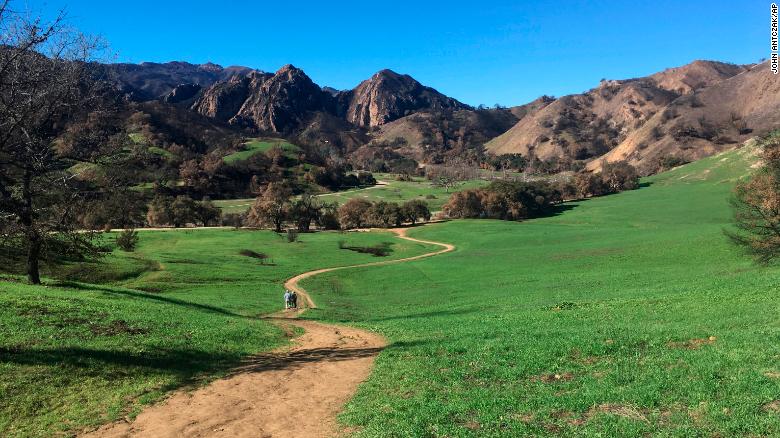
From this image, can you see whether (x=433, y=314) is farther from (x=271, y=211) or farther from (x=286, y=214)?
(x=286, y=214)

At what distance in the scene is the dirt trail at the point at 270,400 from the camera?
1195 centimetres

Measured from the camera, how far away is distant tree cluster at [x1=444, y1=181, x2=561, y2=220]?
429 ft

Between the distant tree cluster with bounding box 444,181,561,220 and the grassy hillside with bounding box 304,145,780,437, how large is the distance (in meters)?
84.0

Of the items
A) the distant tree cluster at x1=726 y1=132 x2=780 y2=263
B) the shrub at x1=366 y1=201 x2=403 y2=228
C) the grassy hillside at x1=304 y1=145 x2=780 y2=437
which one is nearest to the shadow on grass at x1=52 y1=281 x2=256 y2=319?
the grassy hillside at x1=304 y1=145 x2=780 y2=437

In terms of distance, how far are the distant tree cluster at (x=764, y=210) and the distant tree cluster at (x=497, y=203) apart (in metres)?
88.0

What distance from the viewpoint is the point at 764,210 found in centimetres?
3859

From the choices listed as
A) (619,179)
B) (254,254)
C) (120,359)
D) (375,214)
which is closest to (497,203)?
(375,214)

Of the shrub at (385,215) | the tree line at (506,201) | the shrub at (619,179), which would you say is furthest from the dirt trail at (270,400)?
the shrub at (619,179)

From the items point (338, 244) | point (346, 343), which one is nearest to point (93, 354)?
point (346, 343)

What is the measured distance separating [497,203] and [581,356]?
389 ft

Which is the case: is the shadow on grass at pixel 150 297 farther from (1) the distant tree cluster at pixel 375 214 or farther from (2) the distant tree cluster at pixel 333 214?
(1) the distant tree cluster at pixel 375 214

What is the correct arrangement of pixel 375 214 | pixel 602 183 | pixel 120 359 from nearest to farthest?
pixel 120 359
pixel 375 214
pixel 602 183

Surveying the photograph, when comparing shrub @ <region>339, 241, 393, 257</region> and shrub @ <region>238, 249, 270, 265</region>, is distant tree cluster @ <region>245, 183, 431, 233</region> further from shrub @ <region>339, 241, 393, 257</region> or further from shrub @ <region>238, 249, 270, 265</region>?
shrub @ <region>238, 249, 270, 265</region>

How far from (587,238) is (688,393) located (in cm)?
7179
